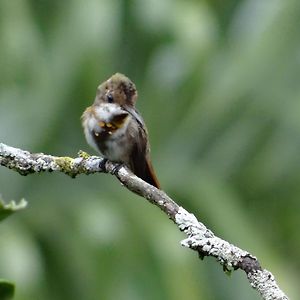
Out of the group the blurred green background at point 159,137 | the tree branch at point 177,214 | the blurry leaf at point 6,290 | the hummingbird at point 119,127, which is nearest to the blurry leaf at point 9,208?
the blurry leaf at point 6,290

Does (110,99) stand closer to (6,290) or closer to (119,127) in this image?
(119,127)

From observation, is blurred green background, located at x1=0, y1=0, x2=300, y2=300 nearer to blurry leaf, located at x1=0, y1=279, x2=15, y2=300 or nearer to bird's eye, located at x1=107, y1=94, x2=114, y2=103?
bird's eye, located at x1=107, y1=94, x2=114, y2=103

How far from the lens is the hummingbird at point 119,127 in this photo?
3.15 m

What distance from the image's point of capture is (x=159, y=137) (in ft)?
27.2

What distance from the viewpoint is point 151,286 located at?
6223 mm

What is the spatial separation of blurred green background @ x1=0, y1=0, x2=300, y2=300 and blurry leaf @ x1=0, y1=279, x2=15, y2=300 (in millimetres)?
3867

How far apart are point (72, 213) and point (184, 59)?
145cm

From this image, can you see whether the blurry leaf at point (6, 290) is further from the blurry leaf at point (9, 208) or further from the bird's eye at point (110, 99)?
the bird's eye at point (110, 99)

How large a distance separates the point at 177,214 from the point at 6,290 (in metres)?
0.55

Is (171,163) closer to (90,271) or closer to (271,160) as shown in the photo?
(271,160)

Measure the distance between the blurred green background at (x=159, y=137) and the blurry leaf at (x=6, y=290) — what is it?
3867 mm

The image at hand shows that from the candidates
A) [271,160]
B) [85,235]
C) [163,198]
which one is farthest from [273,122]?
[163,198]

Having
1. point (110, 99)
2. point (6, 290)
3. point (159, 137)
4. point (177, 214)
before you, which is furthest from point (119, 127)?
point (159, 137)

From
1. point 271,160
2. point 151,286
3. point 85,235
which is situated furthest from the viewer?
point 271,160
